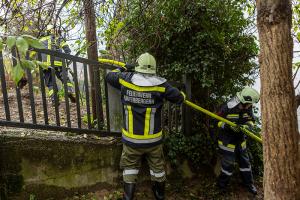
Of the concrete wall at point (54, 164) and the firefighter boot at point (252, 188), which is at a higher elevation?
the concrete wall at point (54, 164)

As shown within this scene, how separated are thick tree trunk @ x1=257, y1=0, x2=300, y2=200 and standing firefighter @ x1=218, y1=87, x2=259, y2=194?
75.0 inches

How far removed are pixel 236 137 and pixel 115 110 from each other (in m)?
2.12

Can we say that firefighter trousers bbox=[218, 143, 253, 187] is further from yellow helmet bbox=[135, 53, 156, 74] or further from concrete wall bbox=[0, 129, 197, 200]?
yellow helmet bbox=[135, 53, 156, 74]

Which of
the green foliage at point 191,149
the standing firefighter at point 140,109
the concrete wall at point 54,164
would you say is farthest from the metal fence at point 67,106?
the standing firefighter at point 140,109

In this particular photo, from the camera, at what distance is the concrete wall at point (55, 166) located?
3.36 meters

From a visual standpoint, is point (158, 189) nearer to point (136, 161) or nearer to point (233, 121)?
point (136, 161)

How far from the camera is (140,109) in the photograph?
3.58 metres

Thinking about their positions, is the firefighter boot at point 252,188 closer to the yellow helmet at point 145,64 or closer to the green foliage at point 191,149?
the green foliage at point 191,149

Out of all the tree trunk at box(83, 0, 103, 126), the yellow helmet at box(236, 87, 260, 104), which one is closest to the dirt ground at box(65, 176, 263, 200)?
the tree trunk at box(83, 0, 103, 126)

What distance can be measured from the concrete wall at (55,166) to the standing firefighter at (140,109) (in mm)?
Answer: 383

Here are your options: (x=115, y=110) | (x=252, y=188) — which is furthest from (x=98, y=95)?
(x=252, y=188)

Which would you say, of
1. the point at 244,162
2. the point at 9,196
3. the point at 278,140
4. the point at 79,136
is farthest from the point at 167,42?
the point at 9,196

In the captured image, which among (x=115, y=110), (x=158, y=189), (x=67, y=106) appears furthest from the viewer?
(x=115, y=110)

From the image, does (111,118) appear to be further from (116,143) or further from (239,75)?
(239,75)
